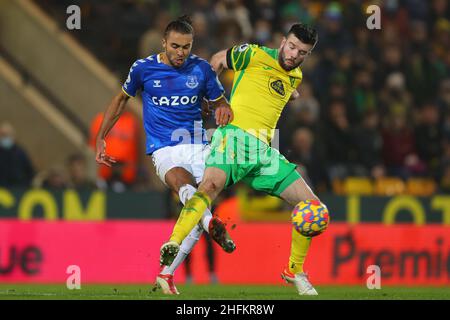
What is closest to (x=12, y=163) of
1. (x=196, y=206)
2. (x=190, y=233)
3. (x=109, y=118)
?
(x=109, y=118)

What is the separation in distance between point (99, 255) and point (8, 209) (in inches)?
64.7

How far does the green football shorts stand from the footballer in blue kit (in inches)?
12.6

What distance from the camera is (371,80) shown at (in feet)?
70.1

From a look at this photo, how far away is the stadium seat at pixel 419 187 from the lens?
20375mm

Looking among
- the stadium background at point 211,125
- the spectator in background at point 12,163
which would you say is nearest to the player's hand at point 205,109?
the stadium background at point 211,125

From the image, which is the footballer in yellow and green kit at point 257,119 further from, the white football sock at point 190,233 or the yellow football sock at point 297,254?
the yellow football sock at point 297,254

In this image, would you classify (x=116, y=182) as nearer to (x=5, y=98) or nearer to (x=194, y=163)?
(x=5, y=98)

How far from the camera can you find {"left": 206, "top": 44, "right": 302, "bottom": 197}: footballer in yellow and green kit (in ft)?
39.9

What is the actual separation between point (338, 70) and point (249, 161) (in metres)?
8.96

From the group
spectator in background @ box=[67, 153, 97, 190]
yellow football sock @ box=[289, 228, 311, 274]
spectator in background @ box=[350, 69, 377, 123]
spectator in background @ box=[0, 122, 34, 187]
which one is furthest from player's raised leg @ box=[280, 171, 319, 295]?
spectator in background @ box=[350, 69, 377, 123]

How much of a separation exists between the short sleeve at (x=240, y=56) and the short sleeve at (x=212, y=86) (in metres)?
0.22
